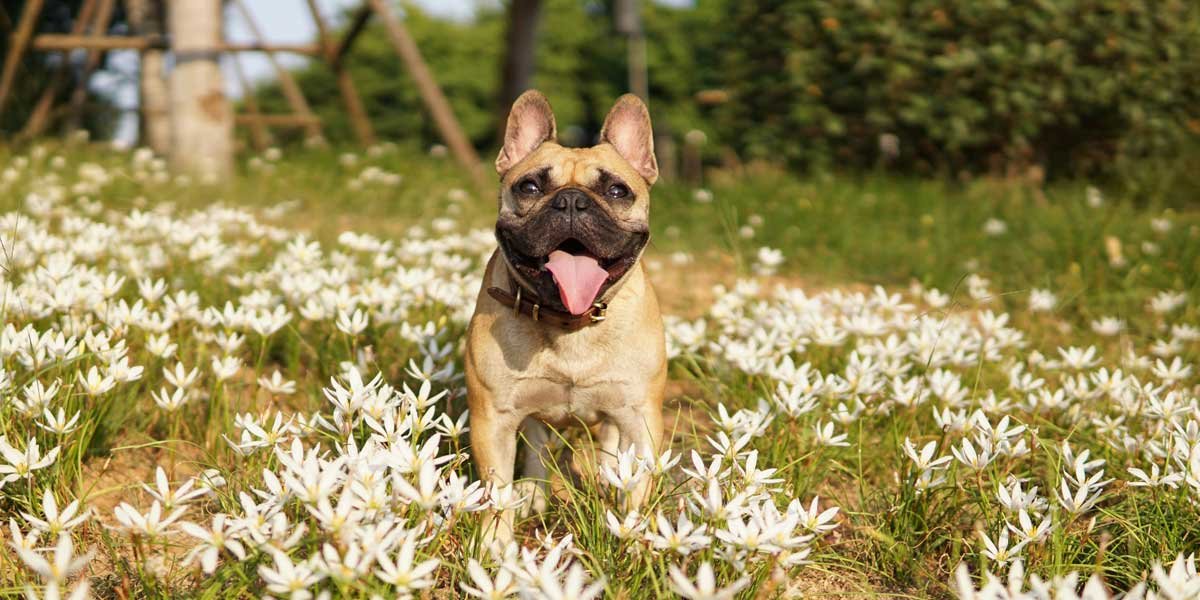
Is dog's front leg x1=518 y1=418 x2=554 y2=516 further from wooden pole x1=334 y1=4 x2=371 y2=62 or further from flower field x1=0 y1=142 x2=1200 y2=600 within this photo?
wooden pole x1=334 y1=4 x2=371 y2=62

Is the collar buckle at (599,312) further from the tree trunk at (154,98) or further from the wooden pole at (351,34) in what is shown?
Answer: the tree trunk at (154,98)

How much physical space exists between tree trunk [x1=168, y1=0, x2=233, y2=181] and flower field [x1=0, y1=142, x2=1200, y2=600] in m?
2.99

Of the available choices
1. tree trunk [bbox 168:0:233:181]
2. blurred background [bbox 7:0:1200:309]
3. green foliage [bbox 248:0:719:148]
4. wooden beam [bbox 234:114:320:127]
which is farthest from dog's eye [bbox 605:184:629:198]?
green foliage [bbox 248:0:719:148]

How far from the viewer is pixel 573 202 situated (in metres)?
3.06

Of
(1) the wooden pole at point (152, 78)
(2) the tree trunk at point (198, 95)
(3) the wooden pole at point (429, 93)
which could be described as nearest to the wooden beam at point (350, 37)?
(3) the wooden pole at point (429, 93)

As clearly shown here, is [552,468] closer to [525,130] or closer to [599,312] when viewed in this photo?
[599,312]

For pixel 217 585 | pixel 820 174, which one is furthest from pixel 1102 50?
pixel 217 585

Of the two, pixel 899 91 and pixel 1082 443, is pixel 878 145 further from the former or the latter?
pixel 1082 443

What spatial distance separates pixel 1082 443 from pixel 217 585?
3137 mm

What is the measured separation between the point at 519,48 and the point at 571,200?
12163 mm

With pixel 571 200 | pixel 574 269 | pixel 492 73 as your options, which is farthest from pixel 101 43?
pixel 492 73

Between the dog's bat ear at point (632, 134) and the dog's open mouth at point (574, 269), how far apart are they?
660mm

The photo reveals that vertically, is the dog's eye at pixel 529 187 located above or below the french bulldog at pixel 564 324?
above

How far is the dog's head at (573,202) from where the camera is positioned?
3023 mm
